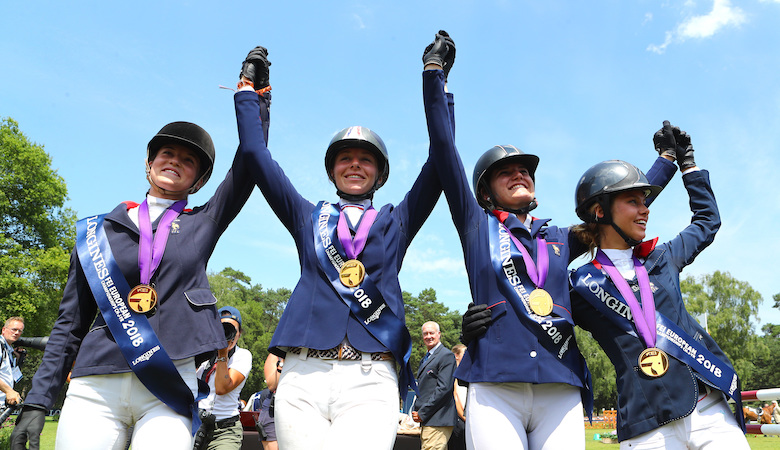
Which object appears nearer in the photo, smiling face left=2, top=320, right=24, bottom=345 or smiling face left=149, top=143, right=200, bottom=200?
smiling face left=149, top=143, right=200, bottom=200

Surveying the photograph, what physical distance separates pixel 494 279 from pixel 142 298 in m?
2.03

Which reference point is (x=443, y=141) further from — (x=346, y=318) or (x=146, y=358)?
(x=146, y=358)

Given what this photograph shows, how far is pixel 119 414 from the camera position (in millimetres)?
2893

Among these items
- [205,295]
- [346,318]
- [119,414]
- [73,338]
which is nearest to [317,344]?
[346,318]

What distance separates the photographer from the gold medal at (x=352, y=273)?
123 inches

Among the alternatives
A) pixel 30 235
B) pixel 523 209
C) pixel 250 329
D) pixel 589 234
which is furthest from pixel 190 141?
pixel 250 329

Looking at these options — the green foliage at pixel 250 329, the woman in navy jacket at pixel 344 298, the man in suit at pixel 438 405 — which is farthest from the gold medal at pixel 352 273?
the green foliage at pixel 250 329

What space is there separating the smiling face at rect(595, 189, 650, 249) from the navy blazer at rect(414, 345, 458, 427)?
534 centimetres

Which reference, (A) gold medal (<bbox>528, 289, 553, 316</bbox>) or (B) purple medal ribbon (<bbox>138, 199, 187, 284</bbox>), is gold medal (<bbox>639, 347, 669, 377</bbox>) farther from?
(B) purple medal ribbon (<bbox>138, 199, 187, 284</bbox>)

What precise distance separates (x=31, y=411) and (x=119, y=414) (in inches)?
21.0

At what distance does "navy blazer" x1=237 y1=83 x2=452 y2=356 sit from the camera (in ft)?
9.88

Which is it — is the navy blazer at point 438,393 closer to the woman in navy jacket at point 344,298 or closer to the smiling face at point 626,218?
the smiling face at point 626,218

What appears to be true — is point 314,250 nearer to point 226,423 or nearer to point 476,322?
point 476,322

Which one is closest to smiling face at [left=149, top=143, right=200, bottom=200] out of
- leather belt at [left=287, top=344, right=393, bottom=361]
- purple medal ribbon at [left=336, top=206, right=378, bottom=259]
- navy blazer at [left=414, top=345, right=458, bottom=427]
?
purple medal ribbon at [left=336, top=206, right=378, bottom=259]
